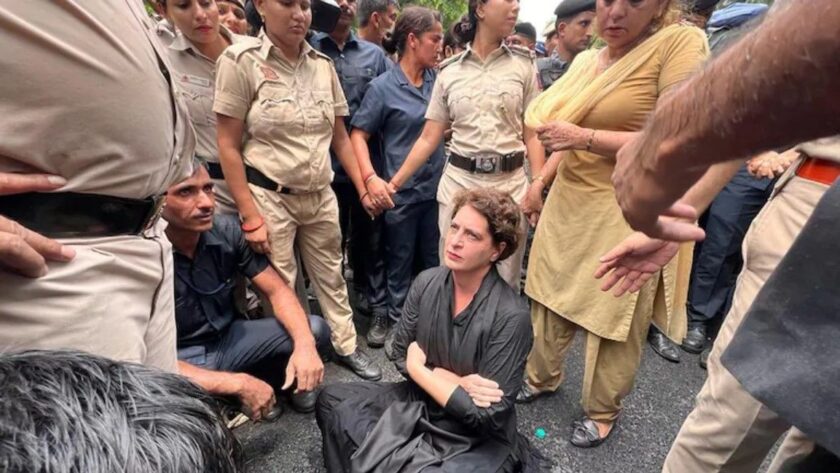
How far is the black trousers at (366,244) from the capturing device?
3141 millimetres

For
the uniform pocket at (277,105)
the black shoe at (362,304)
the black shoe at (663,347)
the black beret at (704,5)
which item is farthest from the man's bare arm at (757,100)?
the black beret at (704,5)

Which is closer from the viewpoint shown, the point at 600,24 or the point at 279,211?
the point at 600,24

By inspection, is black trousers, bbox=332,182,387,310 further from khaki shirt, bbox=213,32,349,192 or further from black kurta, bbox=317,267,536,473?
black kurta, bbox=317,267,536,473

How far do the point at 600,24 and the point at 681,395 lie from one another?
1963 millimetres

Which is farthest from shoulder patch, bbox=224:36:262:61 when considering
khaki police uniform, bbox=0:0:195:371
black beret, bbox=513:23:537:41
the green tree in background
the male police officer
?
the green tree in background

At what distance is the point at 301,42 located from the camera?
2328mm

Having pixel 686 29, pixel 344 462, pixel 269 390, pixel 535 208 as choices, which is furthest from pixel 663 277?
pixel 269 390

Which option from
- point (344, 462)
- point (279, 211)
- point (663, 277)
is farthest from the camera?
point (279, 211)

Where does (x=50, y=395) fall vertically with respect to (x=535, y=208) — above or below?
above

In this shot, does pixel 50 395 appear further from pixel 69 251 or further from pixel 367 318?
pixel 367 318

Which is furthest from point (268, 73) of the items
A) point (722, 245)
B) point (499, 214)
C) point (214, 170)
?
point (722, 245)

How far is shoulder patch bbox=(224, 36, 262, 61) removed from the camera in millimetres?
2113

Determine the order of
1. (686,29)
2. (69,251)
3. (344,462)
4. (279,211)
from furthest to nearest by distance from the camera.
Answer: (279,211)
(344,462)
(686,29)
(69,251)

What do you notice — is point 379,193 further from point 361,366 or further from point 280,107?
point 361,366
